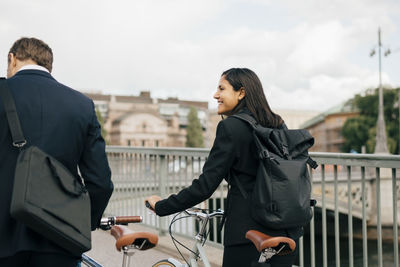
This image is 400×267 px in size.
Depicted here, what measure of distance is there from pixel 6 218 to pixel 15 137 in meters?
0.31

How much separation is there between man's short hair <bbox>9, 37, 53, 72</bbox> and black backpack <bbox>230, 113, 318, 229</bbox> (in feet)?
3.19

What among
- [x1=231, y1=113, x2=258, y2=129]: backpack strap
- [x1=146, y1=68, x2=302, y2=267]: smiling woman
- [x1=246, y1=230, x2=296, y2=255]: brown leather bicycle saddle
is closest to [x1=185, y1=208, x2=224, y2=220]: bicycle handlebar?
[x1=146, y1=68, x2=302, y2=267]: smiling woman

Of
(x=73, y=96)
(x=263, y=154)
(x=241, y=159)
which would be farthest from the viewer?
(x=241, y=159)

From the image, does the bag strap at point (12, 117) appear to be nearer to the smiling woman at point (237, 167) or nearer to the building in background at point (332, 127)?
the smiling woman at point (237, 167)

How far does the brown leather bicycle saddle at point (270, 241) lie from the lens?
7.44 ft

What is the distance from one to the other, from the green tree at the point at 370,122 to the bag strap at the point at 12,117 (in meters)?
56.9

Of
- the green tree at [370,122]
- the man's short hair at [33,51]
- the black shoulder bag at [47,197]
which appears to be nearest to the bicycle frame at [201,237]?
the black shoulder bag at [47,197]

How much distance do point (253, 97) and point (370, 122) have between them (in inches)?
2523

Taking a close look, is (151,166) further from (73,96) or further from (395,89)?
(395,89)

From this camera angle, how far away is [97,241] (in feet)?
22.1

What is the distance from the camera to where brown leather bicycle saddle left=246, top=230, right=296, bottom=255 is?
2268 millimetres

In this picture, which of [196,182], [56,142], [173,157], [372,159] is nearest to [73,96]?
[56,142]

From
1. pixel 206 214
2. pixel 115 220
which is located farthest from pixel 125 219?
pixel 206 214

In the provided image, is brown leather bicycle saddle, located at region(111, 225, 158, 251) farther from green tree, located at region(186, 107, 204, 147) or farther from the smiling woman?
green tree, located at region(186, 107, 204, 147)
